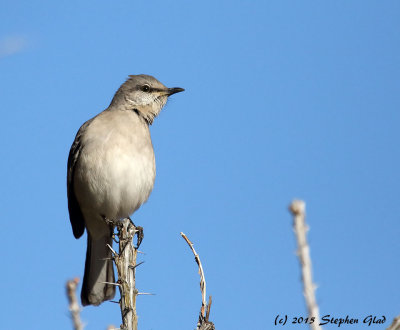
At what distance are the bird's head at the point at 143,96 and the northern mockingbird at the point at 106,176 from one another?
0.01 m

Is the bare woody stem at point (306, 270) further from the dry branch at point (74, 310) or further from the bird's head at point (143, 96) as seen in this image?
the bird's head at point (143, 96)

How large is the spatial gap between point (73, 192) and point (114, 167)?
71 centimetres

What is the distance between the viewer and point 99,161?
5.74 meters

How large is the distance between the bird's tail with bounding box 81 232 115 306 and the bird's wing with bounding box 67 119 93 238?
19 centimetres

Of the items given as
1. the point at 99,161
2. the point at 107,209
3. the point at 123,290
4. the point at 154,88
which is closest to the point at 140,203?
the point at 107,209

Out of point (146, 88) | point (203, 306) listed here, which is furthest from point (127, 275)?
point (146, 88)

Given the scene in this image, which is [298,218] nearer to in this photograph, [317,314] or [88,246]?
[317,314]

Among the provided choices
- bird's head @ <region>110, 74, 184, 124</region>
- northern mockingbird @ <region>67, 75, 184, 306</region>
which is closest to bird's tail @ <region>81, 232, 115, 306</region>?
northern mockingbird @ <region>67, 75, 184, 306</region>

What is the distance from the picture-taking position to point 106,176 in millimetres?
5727

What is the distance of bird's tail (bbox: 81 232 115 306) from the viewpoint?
6.06 m

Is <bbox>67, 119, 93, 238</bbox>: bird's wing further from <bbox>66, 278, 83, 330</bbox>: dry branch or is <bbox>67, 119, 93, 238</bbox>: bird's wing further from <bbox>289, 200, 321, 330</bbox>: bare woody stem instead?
<bbox>289, 200, 321, 330</bbox>: bare woody stem

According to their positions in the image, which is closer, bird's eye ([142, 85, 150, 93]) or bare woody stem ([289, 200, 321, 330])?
bare woody stem ([289, 200, 321, 330])

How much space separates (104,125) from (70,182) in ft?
2.41

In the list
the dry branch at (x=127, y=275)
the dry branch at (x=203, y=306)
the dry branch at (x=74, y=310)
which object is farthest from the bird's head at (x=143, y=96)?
the dry branch at (x=74, y=310)
